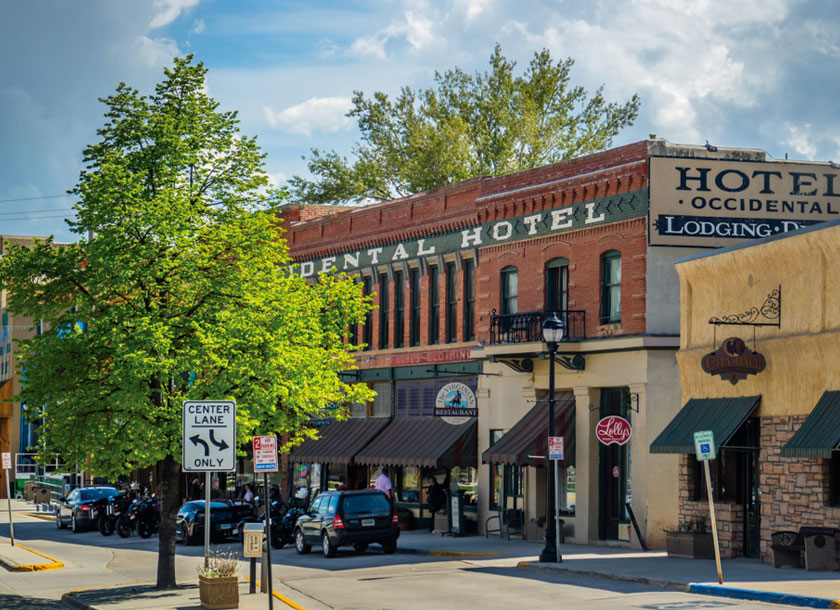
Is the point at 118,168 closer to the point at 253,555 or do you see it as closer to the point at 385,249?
the point at 253,555

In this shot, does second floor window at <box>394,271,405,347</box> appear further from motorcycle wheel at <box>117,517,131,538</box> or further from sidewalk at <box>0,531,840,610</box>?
sidewalk at <box>0,531,840,610</box>

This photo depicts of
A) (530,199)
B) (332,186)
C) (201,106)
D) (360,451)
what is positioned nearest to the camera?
(201,106)

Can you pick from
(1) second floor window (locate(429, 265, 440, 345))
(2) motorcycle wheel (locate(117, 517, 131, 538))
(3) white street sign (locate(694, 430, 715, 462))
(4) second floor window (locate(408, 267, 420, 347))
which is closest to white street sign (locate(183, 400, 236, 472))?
(3) white street sign (locate(694, 430, 715, 462))

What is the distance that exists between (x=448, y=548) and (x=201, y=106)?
1345cm

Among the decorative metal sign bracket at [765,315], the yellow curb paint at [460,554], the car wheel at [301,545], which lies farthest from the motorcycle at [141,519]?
the decorative metal sign bracket at [765,315]

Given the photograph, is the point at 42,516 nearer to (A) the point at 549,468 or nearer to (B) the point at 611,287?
(B) the point at 611,287

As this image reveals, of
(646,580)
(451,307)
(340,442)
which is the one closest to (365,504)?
(646,580)

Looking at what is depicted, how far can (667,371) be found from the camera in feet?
101

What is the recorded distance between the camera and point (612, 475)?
32312mm

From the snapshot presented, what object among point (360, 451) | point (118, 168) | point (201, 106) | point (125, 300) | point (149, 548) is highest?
point (201, 106)

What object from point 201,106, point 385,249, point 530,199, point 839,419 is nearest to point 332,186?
point 385,249

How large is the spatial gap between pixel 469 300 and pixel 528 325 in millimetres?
4574

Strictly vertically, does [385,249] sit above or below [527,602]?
above

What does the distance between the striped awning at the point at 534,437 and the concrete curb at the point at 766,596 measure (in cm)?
1172
